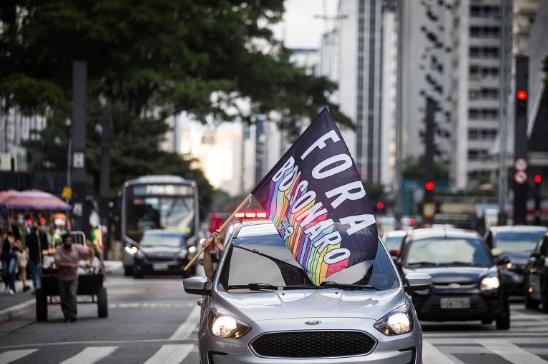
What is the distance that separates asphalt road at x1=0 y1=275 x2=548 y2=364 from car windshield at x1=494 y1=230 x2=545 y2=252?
2.77m

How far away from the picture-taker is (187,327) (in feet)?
77.3

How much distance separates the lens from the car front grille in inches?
434

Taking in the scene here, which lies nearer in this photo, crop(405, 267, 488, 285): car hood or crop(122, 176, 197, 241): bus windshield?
crop(405, 267, 488, 285): car hood

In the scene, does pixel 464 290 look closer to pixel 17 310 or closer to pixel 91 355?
pixel 91 355

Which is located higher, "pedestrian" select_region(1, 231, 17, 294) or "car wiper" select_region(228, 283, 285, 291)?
"car wiper" select_region(228, 283, 285, 291)

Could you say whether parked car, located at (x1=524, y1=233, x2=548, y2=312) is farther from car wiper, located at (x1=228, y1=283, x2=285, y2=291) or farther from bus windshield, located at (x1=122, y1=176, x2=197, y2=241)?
bus windshield, located at (x1=122, y1=176, x2=197, y2=241)

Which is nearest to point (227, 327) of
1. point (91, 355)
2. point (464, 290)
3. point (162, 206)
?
point (91, 355)

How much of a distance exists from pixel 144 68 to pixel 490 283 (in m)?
29.2

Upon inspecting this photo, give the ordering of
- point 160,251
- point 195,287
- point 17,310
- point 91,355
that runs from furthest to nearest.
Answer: point 160,251 < point 17,310 < point 91,355 < point 195,287

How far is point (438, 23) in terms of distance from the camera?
181m

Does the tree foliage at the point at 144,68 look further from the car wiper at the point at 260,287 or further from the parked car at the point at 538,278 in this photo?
the car wiper at the point at 260,287

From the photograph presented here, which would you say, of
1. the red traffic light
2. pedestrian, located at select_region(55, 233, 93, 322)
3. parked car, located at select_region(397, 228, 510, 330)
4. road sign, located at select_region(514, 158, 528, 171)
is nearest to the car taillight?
parked car, located at select_region(397, 228, 510, 330)

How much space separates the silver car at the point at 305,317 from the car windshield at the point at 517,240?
21.0 metres

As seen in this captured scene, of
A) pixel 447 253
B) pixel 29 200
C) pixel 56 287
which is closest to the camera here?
pixel 447 253
